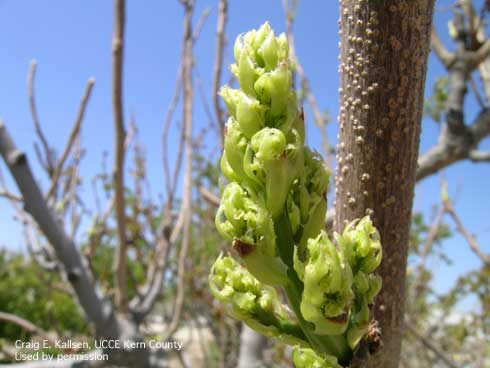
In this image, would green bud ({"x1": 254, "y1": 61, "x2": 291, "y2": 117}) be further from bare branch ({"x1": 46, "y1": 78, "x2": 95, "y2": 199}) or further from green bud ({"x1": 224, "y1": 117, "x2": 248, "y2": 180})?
bare branch ({"x1": 46, "y1": 78, "x2": 95, "y2": 199})

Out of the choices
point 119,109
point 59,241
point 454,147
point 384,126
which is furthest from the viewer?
point 454,147

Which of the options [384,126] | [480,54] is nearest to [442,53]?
[480,54]

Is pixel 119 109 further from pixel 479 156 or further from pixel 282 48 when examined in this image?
pixel 479 156

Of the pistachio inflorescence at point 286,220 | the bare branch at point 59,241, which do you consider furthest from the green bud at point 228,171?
the bare branch at point 59,241

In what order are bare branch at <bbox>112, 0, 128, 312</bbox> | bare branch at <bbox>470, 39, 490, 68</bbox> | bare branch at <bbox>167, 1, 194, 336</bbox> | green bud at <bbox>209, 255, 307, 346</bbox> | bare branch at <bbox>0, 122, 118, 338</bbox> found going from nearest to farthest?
green bud at <bbox>209, 255, 307, 346</bbox>
bare branch at <bbox>112, 0, 128, 312</bbox>
bare branch at <bbox>0, 122, 118, 338</bbox>
bare branch at <bbox>470, 39, 490, 68</bbox>
bare branch at <bbox>167, 1, 194, 336</bbox>

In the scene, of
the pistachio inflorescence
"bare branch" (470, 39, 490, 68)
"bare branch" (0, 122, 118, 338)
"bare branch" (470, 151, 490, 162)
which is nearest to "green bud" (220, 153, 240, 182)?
the pistachio inflorescence

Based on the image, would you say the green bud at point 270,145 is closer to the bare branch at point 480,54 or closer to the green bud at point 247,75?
the green bud at point 247,75

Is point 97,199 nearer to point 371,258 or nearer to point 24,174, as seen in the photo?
point 24,174

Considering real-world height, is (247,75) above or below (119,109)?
below
